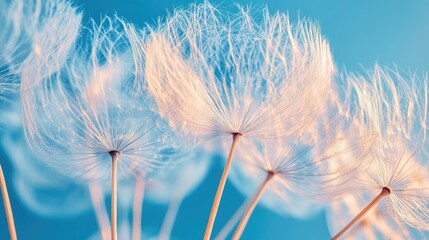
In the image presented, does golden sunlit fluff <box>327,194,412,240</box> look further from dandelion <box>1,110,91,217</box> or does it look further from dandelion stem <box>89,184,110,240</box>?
dandelion <box>1,110,91,217</box>

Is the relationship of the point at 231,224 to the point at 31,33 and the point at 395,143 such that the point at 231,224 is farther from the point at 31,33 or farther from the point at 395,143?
the point at 31,33

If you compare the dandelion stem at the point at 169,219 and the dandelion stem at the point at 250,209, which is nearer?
the dandelion stem at the point at 250,209

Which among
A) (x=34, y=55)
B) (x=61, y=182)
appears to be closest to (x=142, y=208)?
Result: (x=61, y=182)

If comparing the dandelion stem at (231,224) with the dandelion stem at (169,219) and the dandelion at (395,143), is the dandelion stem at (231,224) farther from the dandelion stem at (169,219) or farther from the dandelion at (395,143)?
the dandelion at (395,143)

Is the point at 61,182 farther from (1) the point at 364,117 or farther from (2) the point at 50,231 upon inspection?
(1) the point at 364,117

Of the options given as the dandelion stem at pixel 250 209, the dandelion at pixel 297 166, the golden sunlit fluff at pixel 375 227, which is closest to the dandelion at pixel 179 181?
the dandelion at pixel 297 166

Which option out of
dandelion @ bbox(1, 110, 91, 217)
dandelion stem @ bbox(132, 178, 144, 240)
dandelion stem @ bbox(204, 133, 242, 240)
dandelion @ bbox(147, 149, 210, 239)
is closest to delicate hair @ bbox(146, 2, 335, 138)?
dandelion stem @ bbox(204, 133, 242, 240)
